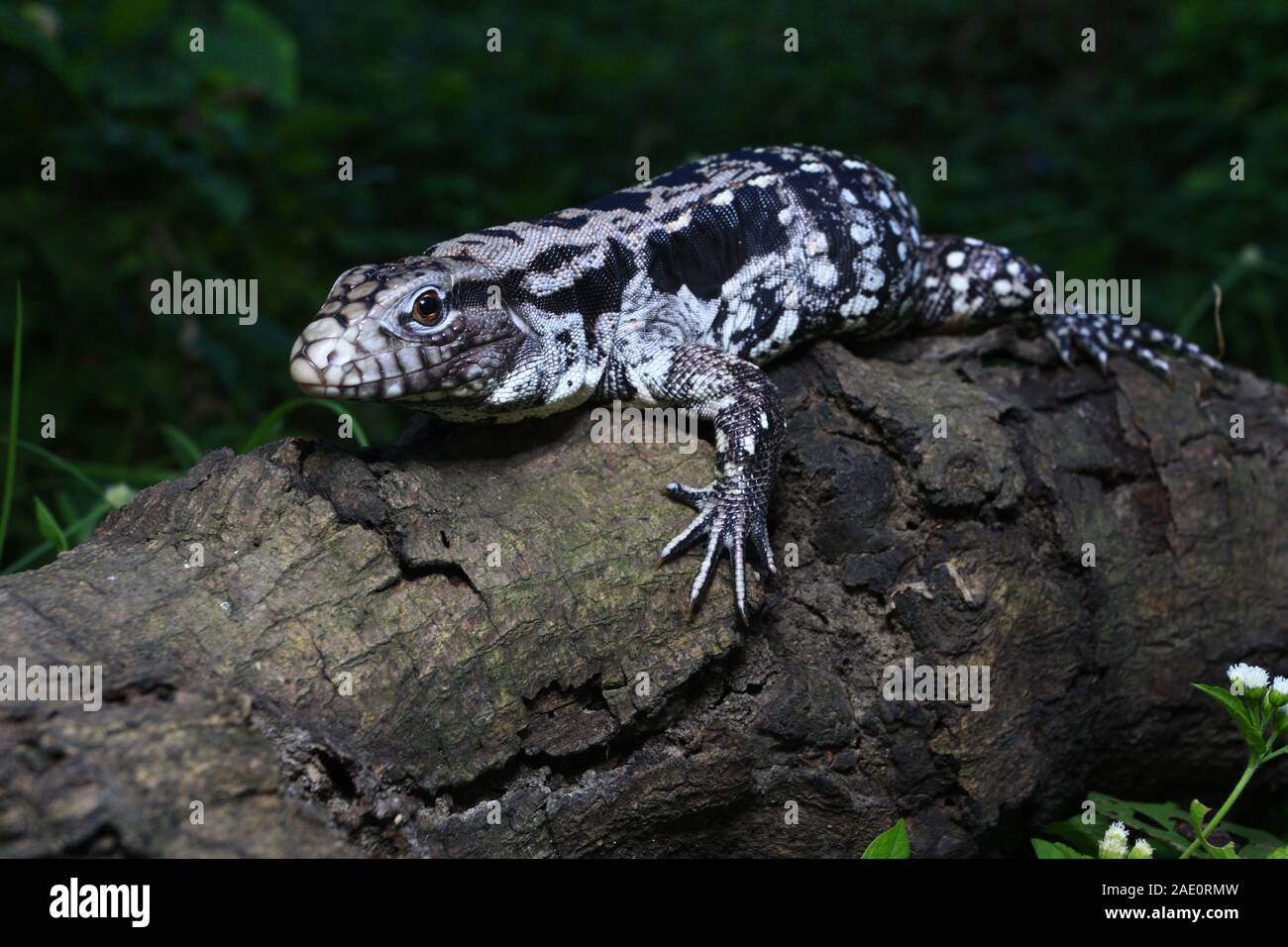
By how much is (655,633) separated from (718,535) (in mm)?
→ 444

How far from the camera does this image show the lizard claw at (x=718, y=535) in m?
4.07

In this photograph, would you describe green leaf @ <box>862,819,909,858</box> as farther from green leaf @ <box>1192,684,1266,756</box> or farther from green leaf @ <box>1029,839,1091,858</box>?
green leaf @ <box>1192,684,1266,756</box>

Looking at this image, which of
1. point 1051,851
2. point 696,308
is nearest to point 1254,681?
point 1051,851

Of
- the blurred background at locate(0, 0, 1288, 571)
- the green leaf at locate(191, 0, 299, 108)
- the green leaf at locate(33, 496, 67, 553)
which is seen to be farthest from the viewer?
the green leaf at locate(191, 0, 299, 108)

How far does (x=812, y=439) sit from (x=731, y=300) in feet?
3.47

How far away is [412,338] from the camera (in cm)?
418

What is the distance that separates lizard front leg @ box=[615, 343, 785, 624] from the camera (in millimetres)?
4113

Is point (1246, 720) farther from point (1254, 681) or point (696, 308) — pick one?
point (696, 308)

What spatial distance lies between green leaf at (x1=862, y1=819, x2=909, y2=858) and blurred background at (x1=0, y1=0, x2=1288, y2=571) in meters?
3.18

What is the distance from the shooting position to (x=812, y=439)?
4602mm

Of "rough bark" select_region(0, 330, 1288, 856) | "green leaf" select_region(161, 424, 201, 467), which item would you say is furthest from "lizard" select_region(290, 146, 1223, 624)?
"green leaf" select_region(161, 424, 201, 467)

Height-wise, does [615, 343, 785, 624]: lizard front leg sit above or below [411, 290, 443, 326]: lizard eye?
below
